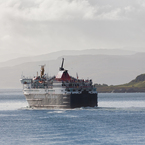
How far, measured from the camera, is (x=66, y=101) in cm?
12488

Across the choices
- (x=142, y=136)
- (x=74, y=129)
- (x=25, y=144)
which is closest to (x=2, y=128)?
(x=74, y=129)

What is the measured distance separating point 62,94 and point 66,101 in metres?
2.20

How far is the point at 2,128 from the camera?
305 ft

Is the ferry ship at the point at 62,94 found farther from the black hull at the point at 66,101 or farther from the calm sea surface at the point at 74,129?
the calm sea surface at the point at 74,129

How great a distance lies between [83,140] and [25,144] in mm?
9303

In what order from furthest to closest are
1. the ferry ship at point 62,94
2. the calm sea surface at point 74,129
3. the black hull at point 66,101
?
the ferry ship at point 62,94, the black hull at point 66,101, the calm sea surface at point 74,129

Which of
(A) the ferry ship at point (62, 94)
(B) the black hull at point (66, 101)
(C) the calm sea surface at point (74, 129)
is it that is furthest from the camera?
(A) the ferry ship at point (62, 94)

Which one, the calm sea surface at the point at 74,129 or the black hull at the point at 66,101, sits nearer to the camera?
the calm sea surface at the point at 74,129

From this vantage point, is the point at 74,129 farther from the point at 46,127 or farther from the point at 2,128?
the point at 2,128

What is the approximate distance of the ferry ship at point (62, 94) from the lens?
12519cm

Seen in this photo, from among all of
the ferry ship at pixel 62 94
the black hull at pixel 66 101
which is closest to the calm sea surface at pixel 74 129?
the black hull at pixel 66 101

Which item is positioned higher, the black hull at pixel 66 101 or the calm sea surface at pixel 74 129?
the black hull at pixel 66 101

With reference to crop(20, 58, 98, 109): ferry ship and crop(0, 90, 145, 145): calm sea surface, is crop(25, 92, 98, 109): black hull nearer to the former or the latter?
crop(20, 58, 98, 109): ferry ship

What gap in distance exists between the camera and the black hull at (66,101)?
124500 mm
